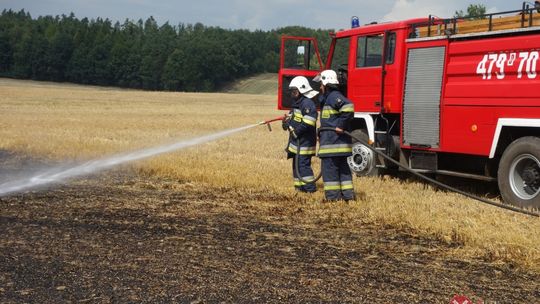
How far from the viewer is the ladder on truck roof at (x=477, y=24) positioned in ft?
25.0

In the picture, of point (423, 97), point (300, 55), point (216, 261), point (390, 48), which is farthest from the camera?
point (300, 55)

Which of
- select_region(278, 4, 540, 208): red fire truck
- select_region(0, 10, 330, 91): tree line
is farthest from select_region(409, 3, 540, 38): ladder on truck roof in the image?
select_region(0, 10, 330, 91): tree line

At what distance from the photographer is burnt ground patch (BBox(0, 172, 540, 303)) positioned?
4320 mm

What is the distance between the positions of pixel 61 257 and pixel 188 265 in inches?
41.0

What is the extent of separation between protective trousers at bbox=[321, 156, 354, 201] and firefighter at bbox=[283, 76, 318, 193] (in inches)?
25.7

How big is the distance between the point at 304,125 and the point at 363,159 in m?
1.95

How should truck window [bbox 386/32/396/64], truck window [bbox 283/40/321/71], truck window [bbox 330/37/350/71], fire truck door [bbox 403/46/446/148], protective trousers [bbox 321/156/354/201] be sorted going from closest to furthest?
protective trousers [bbox 321/156/354/201] < fire truck door [bbox 403/46/446/148] < truck window [bbox 386/32/396/64] < truck window [bbox 330/37/350/71] < truck window [bbox 283/40/321/71]

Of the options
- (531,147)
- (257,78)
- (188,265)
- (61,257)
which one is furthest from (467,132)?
(257,78)

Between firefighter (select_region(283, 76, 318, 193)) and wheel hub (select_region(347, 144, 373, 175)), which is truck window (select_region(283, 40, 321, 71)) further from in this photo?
firefighter (select_region(283, 76, 318, 193))

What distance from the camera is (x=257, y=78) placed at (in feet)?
324

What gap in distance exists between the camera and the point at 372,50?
9.91m

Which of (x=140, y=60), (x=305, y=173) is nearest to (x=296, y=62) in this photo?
(x=305, y=173)

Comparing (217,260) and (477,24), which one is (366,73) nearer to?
(477,24)

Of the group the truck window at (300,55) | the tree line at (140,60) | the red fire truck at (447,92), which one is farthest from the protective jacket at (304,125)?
the tree line at (140,60)
